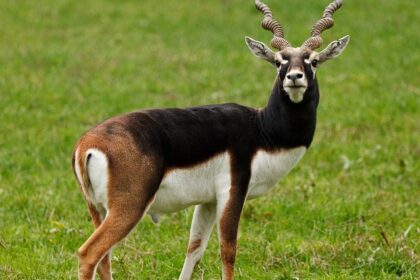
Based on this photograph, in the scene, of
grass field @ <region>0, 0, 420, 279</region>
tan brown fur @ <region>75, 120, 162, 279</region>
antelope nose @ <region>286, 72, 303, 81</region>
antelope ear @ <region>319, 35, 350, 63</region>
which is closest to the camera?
tan brown fur @ <region>75, 120, 162, 279</region>

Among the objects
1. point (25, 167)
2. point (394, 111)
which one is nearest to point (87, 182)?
point (25, 167)

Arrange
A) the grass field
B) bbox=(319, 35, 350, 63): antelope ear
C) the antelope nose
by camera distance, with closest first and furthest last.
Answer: the antelope nose → bbox=(319, 35, 350, 63): antelope ear → the grass field

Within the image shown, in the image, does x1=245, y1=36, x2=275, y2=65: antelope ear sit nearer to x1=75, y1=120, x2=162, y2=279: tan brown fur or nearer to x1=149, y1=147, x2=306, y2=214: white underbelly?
x1=149, y1=147, x2=306, y2=214: white underbelly

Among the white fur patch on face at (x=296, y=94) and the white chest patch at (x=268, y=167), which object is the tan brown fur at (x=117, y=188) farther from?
the white fur patch on face at (x=296, y=94)

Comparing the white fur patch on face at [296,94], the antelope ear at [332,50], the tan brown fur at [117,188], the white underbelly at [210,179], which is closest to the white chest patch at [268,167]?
the white underbelly at [210,179]

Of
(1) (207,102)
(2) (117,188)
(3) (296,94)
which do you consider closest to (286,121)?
(3) (296,94)

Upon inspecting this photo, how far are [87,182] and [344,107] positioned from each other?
272 inches

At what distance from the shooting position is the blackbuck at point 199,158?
17.1ft

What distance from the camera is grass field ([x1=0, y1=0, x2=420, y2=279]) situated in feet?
22.5

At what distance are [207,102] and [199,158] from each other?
21.6 feet

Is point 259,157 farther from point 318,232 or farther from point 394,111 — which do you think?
point 394,111

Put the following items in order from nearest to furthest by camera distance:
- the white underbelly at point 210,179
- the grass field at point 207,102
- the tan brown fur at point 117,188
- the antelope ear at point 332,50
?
the tan brown fur at point 117,188, the white underbelly at point 210,179, the antelope ear at point 332,50, the grass field at point 207,102

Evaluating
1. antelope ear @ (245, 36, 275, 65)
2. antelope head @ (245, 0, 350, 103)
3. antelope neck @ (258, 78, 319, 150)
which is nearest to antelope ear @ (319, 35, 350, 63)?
antelope head @ (245, 0, 350, 103)

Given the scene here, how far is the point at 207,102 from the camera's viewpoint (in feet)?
40.0
